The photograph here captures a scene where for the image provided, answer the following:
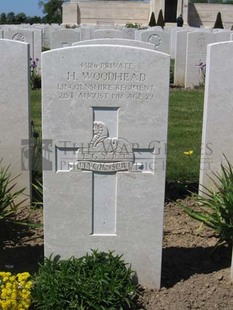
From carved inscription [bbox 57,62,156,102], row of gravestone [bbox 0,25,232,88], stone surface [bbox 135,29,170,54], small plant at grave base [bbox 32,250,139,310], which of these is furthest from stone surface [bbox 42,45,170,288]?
stone surface [bbox 135,29,170,54]

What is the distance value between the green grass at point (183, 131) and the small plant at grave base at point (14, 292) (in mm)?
2706

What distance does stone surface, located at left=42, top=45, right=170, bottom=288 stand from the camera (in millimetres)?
3271

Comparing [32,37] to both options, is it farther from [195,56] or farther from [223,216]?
[223,216]

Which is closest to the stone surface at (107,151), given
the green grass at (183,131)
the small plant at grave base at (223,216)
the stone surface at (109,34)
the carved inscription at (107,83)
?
the carved inscription at (107,83)

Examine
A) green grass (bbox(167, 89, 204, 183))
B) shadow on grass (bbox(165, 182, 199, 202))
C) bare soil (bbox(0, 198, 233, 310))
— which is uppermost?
green grass (bbox(167, 89, 204, 183))

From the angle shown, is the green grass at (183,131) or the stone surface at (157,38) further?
the stone surface at (157,38)

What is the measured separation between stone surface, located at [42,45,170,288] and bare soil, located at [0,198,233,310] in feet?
0.58

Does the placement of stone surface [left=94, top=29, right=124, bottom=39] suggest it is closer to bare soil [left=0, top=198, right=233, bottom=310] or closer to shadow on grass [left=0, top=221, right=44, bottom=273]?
bare soil [left=0, top=198, right=233, bottom=310]

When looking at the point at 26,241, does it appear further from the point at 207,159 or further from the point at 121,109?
the point at 207,159

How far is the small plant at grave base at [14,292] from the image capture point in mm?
3182

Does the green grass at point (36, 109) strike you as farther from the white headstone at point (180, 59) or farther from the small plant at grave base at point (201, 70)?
the small plant at grave base at point (201, 70)

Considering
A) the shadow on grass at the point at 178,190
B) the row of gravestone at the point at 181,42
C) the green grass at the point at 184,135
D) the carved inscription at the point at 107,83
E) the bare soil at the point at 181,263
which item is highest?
the row of gravestone at the point at 181,42

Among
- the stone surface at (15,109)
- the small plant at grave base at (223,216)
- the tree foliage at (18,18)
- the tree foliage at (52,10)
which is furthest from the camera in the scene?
the tree foliage at (52,10)

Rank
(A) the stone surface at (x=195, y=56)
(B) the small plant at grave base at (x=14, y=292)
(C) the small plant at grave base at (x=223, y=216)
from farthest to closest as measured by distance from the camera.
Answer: (A) the stone surface at (x=195, y=56) < (C) the small plant at grave base at (x=223, y=216) < (B) the small plant at grave base at (x=14, y=292)
